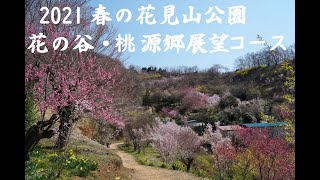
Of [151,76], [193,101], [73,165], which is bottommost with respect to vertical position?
[73,165]

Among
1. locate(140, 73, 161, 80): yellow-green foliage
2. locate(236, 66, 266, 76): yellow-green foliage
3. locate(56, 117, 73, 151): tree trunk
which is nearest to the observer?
locate(56, 117, 73, 151): tree trunk

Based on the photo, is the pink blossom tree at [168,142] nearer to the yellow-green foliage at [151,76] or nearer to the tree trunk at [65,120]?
the tree trunk at [65,120]

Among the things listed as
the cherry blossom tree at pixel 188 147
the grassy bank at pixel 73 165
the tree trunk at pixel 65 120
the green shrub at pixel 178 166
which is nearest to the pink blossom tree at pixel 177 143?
the cherry blossom tree at pixel 188 147

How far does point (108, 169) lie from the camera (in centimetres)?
808

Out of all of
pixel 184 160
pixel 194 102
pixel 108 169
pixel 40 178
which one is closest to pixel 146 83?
pixel 194 102

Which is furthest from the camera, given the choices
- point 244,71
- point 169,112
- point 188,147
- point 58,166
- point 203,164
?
point 244,71

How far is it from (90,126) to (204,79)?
52.3 feet

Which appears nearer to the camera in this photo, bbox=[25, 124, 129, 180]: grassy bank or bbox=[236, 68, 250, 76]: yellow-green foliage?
bbox=[25, 124, 129, 180]: grassy bank

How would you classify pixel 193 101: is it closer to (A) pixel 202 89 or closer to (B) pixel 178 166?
(A) pixel 202 89

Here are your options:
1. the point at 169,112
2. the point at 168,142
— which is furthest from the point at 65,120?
the point at 169,112

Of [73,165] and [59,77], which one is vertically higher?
[59,77]

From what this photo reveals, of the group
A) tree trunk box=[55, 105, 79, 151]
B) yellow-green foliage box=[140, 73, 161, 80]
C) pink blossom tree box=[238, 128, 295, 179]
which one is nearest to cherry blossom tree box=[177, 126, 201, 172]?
pink blossom tree box=[238, 128, 295, 179]

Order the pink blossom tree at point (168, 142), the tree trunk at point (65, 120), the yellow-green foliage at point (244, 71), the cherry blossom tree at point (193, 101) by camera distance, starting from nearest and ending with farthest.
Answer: the tree trunk at point (65, 120) → the pink blossom tree at point (168, 142) → the cherry blossom tree at point (193, 101) → the yellow-green foliage at point (244, 71)

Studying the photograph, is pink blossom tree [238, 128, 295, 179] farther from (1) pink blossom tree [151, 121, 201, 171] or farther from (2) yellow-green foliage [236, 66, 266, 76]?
(2) yellow-green foliage [236, 66, 266, 76]
